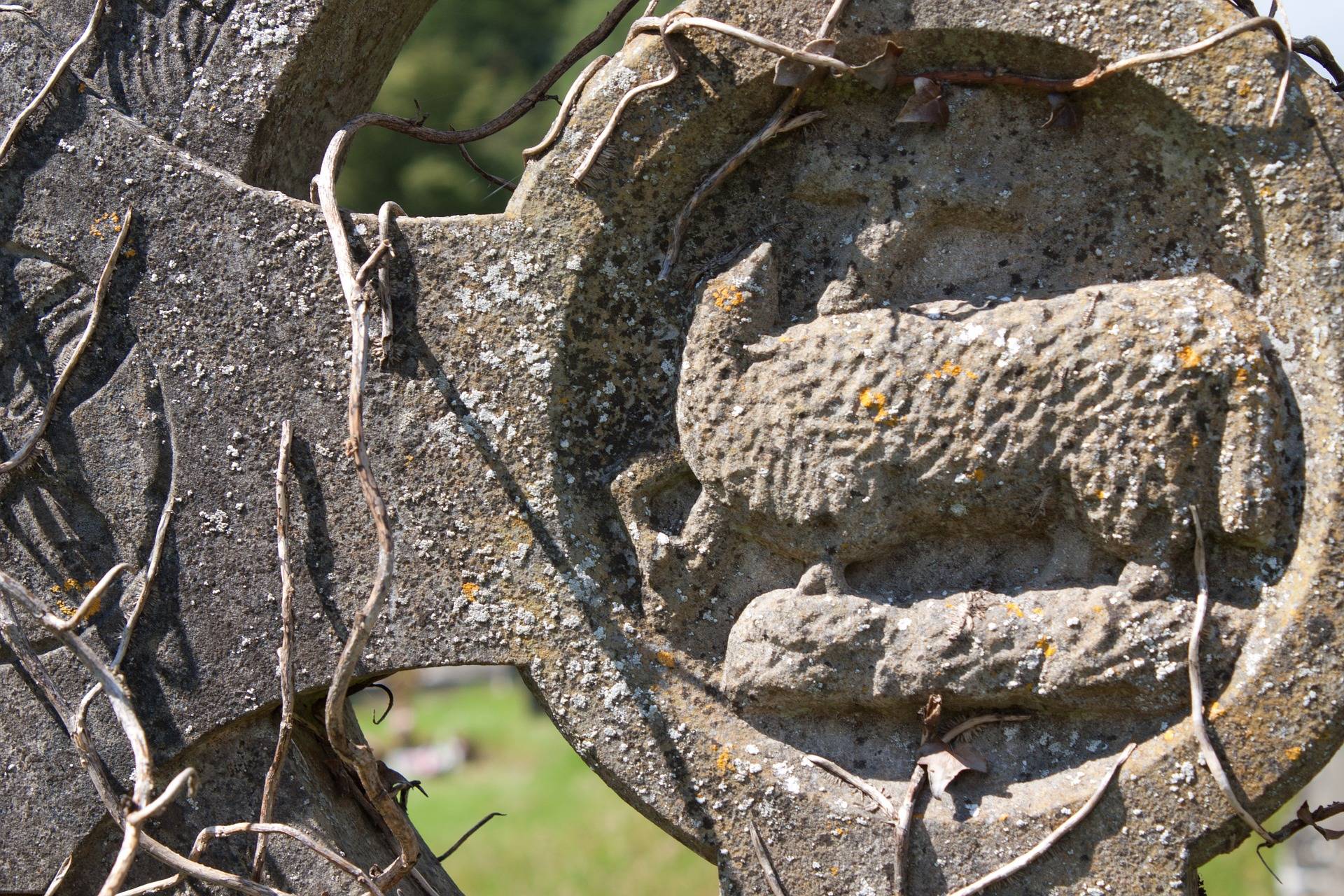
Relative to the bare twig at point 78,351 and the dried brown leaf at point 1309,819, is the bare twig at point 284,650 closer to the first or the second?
the bare twig at point 78,351

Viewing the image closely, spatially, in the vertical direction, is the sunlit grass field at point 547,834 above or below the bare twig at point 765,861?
below

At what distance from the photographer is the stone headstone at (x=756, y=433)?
139cm

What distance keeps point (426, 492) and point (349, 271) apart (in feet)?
1.05

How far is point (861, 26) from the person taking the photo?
4.79ft

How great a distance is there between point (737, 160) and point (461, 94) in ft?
25.4

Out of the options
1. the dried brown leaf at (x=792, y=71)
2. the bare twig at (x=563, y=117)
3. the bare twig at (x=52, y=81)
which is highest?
the bare twig at (x=52, y=81)

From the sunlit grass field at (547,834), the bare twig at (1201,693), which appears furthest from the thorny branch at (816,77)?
the sunlit grass field at (547,834)

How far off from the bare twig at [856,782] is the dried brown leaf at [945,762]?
0.20 ft

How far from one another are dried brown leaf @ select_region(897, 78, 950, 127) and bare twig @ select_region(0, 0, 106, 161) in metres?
1.16

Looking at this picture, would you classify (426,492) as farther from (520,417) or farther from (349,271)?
(349,271)

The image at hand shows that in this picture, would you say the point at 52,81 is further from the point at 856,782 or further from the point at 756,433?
the point at 856,782

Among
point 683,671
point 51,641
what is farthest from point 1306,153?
point 51,641

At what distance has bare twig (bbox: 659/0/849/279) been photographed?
1505mm

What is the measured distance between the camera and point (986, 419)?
1.41 metres
